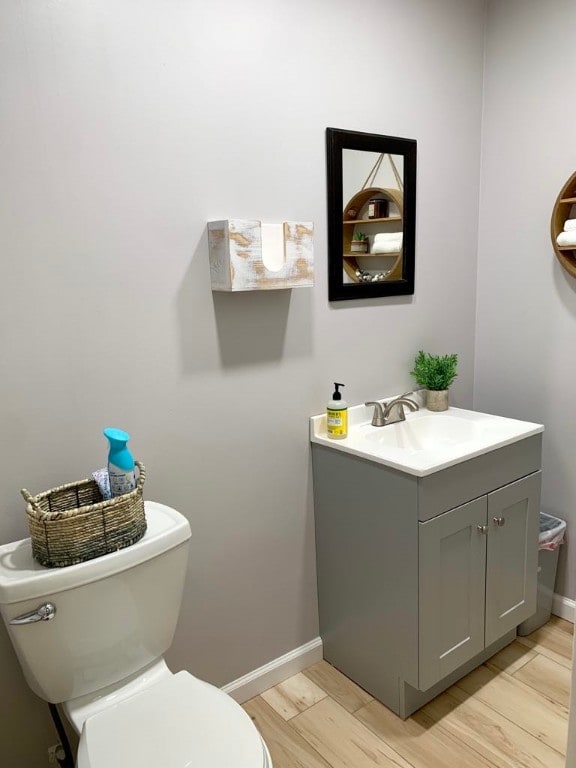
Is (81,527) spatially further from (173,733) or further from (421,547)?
(421,547)

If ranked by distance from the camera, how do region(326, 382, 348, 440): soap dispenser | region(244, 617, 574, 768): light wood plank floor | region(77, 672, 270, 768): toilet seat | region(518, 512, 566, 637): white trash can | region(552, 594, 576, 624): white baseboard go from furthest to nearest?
region(552, 594, 576, 624): white baseboard < region(518, 512, 566, 637): white trash can < region(326, 382, 348, 440): soap dispenser < region(244, 617, 574, 768): light wood plank floor < region(77, 672, 270, 768): toilet seat

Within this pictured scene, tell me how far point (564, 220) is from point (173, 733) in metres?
2.08

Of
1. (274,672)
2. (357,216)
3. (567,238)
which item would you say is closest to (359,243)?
(357,216)

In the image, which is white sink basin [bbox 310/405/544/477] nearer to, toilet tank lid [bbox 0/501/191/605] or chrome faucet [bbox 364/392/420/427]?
chrome faucet [bbox 364/392/420/427]

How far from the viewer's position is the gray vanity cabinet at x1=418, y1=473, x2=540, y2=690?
184 cm

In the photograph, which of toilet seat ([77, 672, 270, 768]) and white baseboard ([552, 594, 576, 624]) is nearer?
toilet seat ([77, 672, 270, 768])

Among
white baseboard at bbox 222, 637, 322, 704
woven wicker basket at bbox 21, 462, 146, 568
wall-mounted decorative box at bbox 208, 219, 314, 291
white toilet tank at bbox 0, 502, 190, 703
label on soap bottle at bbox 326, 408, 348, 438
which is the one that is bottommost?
white baseboard at bbox 222, 637, 322, 704

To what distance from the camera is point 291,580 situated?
213cm

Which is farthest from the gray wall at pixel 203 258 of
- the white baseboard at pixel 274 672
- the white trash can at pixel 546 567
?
the white trash can at pixel 546 567

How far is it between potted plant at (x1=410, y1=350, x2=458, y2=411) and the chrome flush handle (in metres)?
1.54

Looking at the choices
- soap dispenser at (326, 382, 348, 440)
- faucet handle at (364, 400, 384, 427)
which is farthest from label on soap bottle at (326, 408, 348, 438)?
faucet handle at (364, 400, 384, 427)

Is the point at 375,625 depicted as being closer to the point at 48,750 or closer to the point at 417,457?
the point at 417,457

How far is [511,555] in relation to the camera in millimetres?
2105

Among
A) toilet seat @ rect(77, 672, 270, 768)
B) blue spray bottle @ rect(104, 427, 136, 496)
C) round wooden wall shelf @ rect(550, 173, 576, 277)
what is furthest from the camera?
round wooden wall shelf @ rect(550, 173, 576, 277)
